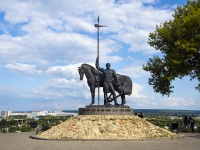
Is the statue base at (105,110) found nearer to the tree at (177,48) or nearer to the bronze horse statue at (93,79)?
the bronze horse statue at (93,79)

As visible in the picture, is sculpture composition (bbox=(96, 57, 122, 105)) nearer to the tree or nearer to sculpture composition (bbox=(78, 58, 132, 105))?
sculpture composition (bbox=(78, 58, 132, 105))

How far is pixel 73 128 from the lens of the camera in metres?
19.8

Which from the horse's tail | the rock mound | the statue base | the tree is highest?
the tree

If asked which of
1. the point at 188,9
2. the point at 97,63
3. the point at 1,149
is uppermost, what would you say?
the point at 188,9

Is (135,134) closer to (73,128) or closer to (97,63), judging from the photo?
(73,128)

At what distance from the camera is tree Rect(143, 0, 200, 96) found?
25234mm

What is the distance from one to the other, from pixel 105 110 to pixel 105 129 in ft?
6.75

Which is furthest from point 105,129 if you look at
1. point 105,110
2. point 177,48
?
point 177,48

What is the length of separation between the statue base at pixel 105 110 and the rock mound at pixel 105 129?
401 mm

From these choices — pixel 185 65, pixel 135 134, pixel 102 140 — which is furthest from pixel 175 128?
pixel 102 140

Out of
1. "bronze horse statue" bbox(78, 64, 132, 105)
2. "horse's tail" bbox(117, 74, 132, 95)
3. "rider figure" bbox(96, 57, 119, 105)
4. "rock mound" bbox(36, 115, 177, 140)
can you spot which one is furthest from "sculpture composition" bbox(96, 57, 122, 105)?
"rock mound" bbox(36, 115, 177, 140)

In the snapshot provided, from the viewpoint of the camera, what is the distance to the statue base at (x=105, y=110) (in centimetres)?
2119

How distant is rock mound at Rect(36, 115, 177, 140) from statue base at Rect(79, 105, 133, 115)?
15.8 inches

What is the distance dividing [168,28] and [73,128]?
13.5 metres
